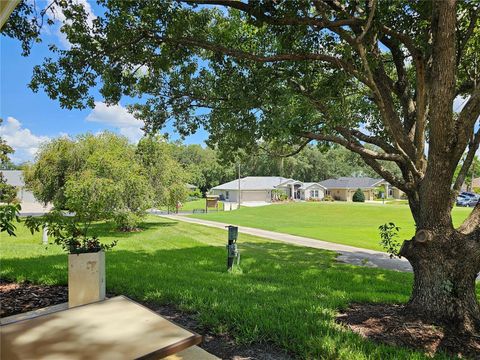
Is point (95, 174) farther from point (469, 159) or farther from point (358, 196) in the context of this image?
point (358, 196)

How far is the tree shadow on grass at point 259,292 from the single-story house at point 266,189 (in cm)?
4499

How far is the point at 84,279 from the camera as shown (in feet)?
13.9

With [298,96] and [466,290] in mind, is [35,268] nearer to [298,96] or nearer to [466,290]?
[298,96]

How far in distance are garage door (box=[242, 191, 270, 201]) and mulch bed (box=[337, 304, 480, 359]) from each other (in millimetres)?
50127

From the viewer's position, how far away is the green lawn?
3.23 m

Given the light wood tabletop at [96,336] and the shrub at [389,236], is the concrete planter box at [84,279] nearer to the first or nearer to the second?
the light wood tabletop at [96,336]

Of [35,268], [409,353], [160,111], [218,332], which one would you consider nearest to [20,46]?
[160,111]

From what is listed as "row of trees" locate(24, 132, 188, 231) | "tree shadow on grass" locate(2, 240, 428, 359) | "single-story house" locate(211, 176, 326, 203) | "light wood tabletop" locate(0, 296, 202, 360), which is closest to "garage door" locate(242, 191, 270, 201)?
"single-story house" locate(211, 176, 326, 203)

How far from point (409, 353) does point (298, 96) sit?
15.2 ft

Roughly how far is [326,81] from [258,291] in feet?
14.1

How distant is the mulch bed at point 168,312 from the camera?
10.1 feet

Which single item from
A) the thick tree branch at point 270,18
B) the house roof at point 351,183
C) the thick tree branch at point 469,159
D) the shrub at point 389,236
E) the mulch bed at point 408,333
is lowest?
the mulch bed at point 408,333

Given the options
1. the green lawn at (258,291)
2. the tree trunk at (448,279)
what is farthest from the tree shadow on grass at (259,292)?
the tree trunk at (448,279)

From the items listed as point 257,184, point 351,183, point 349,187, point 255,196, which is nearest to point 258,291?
point 255,196
